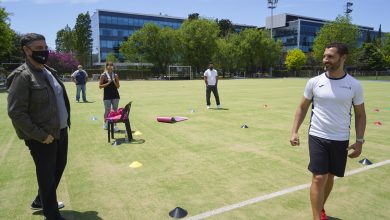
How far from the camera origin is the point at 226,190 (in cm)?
499

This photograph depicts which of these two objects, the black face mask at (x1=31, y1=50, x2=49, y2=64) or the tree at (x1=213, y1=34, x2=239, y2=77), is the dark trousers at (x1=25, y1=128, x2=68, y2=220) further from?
the tree at (x1=213, y1=34, x2=239, y2=77)

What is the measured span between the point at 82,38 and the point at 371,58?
237ft

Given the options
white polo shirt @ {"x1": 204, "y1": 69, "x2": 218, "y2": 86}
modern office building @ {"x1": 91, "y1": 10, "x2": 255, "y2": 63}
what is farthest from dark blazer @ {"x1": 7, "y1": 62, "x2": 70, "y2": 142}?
modern office building @ {"x1": 91, "y1": 10, "x2": 255, "y2": 63}

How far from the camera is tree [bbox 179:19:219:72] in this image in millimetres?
64375

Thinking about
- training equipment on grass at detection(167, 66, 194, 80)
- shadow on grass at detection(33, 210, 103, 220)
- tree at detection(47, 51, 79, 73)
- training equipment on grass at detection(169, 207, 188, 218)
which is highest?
tree at detection(47, 51, 79, 73)

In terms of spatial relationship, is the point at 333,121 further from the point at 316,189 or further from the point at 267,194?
the point at 267,194

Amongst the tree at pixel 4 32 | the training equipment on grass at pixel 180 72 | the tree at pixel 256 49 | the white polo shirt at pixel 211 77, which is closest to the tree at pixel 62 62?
the training equipment on grass at pixel 180 72

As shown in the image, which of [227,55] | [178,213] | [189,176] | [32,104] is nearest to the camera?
[32,104]

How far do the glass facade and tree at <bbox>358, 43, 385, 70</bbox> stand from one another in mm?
61667

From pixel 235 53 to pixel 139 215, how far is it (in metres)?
69.6

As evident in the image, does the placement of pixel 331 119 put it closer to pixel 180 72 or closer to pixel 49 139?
pixel 49 139

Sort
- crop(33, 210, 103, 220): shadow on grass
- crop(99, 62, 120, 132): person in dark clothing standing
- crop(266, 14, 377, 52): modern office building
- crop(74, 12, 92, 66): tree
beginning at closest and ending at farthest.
Answer: 1. crop(33, 210, 103, 220): shadow on grass
2. crop(99, 62, 120, 132): person in dark clothing standing
3. crop(74, 12, 92, 66): tree
4. crop(266, 14, 377, 52): modern office building

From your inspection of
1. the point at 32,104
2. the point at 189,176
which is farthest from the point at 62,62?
the point at 32,104

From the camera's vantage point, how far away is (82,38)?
7800 cm
